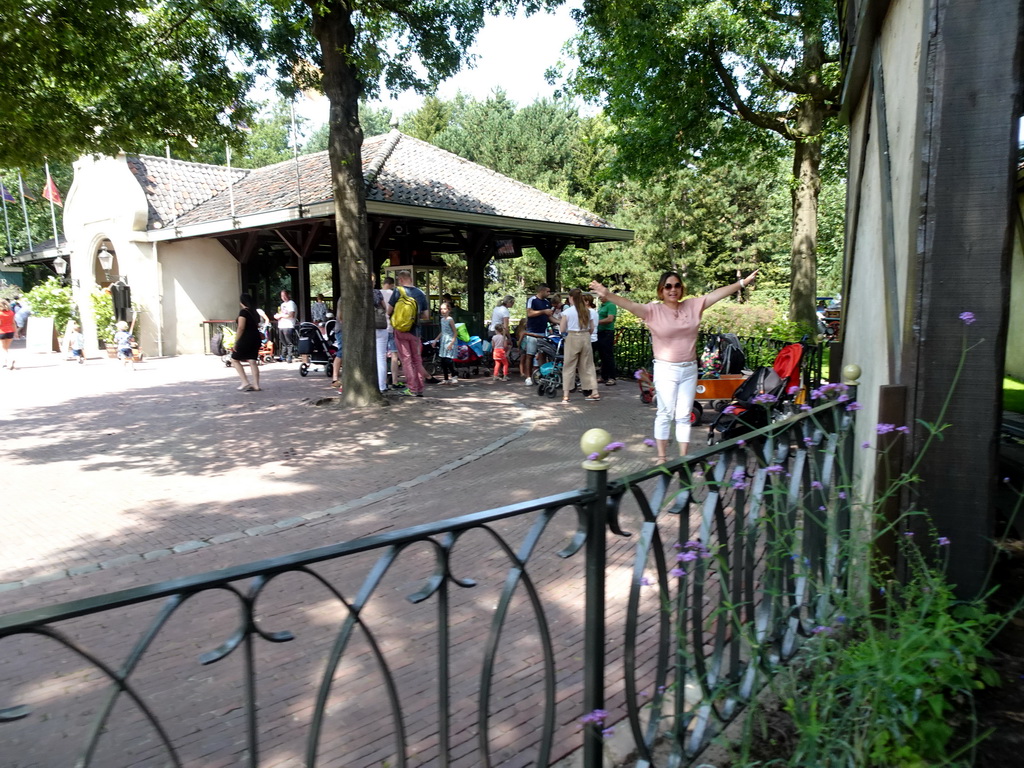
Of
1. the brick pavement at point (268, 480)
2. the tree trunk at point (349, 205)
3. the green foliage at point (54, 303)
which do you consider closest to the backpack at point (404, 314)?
the tree trunk at point (349, 205)

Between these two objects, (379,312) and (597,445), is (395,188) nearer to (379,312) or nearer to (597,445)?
(379,312)

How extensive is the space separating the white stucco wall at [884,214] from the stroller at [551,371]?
7.30 m

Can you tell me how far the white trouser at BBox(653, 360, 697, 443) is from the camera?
7.03 metres

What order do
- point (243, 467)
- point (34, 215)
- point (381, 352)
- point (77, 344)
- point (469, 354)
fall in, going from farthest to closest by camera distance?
point (34, 215), point (77, 344), point (469, 354), point (381, 352), point (243, 467)

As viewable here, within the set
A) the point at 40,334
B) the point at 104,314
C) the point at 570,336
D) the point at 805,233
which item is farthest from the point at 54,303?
the point at 805,233

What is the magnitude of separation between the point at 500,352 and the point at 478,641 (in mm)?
11263

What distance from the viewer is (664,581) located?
2.27 meters

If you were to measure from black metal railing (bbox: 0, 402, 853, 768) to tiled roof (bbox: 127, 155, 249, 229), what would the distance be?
785 inches

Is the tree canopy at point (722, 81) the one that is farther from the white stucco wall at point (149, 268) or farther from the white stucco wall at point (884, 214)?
the white stucco wall at point (149, 268)

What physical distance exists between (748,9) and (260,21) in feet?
28.8

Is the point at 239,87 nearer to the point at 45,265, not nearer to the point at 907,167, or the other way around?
the point at 907,167

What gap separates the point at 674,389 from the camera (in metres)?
7.11

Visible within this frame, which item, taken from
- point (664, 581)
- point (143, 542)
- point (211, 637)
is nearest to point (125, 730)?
point (211, 637)

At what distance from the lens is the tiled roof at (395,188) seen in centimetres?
1550
